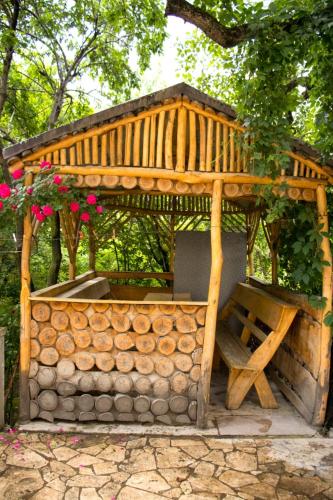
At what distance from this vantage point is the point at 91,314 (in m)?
3.85

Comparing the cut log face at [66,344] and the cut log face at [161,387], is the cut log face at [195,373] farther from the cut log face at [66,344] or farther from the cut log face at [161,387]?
the cut log face at [66,344]

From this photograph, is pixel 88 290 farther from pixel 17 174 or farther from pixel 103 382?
pixel 17 174

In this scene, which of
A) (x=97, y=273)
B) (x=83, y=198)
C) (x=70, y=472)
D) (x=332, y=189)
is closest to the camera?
(x=70, y=472)

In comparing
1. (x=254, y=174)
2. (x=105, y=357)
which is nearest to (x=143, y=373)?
(x=105, y=357)

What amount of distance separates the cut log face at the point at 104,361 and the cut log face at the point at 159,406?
0.55m

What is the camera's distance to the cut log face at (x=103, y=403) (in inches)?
149

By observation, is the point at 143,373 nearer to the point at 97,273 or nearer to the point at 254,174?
the point at 254,174

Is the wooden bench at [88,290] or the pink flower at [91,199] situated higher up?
the pink flower at [91,199]

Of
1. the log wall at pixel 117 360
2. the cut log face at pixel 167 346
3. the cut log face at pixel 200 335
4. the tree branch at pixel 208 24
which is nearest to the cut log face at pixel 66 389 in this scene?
the log wall at pixel 117 360

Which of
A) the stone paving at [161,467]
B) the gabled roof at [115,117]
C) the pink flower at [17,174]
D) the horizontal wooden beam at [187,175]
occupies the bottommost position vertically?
the stone paving at [161,467]

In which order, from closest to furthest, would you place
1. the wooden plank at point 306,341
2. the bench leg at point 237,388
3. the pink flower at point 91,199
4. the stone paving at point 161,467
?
the stone paving at point 161,467 → the pink flower at point 91,199 → the wooden plank at point 306,341 → the bench leg at point 237,388

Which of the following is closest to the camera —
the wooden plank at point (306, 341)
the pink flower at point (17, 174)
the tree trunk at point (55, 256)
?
the pink flower at point (17, 174)

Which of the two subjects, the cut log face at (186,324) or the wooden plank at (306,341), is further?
the wooden plank at (306,341)

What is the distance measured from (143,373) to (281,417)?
155 centimetres
